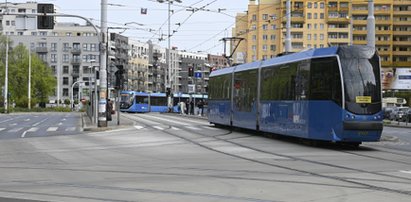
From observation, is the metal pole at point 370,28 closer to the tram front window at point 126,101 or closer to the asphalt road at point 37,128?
the asphalt road at point 37,128

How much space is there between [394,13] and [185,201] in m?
129

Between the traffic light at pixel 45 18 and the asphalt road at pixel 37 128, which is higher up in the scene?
the traffic light at pixel 45 18

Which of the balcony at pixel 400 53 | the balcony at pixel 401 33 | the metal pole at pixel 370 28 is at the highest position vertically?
the balcony at pixel 401 33

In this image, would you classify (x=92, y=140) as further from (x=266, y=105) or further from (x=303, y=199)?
(x=303, y=199)

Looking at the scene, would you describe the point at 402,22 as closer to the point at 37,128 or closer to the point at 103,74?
the point at 37,128

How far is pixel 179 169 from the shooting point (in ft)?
49.6

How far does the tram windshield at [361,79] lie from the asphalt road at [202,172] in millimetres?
1566

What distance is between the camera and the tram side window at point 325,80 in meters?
20.8

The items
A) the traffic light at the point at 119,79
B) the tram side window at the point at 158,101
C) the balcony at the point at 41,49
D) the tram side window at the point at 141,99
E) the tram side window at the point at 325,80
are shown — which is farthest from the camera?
the balcony at the point at 41,49

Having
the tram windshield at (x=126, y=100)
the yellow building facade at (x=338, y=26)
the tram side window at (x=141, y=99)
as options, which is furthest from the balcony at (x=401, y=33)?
the tram windshield at (x=126, y=100)

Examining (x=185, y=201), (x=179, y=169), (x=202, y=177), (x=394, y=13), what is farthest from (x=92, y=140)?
(x=394, y=13)

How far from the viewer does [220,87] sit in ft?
116

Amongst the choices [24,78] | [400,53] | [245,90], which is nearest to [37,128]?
[245,90]

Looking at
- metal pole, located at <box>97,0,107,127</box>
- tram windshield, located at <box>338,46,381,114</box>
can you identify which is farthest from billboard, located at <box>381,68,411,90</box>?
tram windshield, located at <box>338,46,381,114</box>
